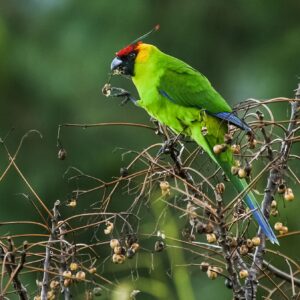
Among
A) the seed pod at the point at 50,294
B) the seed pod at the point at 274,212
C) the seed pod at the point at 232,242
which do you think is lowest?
the seed pod at the point at 50,294

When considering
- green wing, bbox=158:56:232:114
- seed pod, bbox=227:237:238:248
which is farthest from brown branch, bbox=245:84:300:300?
green wing, bbox=158:56:232:114

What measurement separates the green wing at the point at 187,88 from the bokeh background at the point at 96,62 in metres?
5.03

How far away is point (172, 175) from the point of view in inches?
108

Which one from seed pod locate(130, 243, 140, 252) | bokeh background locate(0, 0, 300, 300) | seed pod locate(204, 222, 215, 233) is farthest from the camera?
bokeh background locate(0, 0, 300, 300)

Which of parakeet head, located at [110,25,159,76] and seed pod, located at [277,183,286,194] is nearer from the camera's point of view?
seed pod, located at [277,183,286,194]

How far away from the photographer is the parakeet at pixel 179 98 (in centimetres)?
354

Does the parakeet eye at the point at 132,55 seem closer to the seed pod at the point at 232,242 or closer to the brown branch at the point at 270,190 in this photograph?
the brown branch at the point at 270,190

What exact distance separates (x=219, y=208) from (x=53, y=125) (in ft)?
27.0

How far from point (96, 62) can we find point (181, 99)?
277 inches

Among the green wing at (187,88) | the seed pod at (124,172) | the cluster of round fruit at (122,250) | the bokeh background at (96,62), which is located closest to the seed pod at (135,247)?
Answer: the cluster of round fruit at (122,250)

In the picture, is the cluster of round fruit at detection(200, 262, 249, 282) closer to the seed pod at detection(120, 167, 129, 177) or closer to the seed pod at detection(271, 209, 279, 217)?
the seed pod at detection(271, 209, 279, 217)

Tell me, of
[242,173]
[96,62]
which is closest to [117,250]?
[242,173]

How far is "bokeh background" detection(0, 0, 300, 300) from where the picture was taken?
9906mm

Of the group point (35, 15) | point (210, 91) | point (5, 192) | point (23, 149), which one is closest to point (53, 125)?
point (23, 149)
